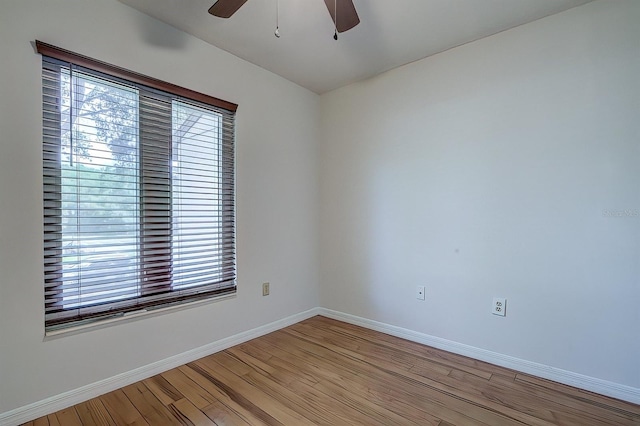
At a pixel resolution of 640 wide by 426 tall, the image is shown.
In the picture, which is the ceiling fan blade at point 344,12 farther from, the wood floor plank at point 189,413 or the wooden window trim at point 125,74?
the wood floor plank at point 189,413

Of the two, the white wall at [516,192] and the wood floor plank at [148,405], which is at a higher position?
the white wall at [516,192]

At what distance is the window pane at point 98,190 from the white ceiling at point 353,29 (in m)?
0.65

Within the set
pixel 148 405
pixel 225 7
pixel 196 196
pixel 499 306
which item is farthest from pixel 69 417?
pixel 499 306

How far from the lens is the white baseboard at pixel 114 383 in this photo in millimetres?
1490

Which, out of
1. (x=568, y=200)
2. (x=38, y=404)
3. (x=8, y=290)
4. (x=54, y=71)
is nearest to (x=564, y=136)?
(x=568, y=200)

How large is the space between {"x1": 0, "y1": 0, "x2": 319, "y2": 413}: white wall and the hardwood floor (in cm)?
24

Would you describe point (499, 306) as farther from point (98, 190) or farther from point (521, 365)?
point (98, 190)

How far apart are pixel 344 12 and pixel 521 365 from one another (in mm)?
2489

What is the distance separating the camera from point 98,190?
1752mm

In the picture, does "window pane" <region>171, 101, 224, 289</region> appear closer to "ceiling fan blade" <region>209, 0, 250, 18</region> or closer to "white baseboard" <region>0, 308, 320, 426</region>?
"white baseboard" <region>0, 308, 320, 426</region>

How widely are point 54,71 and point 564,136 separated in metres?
3.07

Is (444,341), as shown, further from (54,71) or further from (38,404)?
(54,71)

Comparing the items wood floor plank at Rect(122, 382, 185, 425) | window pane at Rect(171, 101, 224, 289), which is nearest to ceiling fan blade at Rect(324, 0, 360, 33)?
window pane at Rect(171, 101, 224, 289)

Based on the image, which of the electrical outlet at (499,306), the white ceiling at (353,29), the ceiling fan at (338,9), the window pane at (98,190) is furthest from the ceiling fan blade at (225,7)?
the electrical outlet at (499,306)
